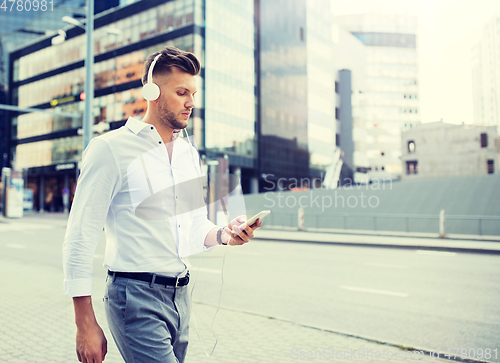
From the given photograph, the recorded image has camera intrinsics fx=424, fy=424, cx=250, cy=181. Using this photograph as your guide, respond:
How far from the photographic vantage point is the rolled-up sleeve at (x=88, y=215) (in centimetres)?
166

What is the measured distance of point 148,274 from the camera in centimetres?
182

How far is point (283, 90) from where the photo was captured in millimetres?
52438

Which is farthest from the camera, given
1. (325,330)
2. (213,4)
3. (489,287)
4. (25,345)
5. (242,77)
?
(242,77)

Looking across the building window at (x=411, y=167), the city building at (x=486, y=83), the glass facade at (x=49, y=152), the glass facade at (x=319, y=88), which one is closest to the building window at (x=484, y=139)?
the building window at (x=411, y=167)

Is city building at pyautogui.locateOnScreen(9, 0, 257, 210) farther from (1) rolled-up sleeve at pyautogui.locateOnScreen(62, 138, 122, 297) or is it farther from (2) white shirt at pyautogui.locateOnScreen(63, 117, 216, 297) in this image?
(1) rolled-up sleeve at pyautogui.locateOnScreen(62, 138, 122, 297)

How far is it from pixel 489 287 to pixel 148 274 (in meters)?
7.80

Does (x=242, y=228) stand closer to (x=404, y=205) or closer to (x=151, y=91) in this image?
(x=151, y=91)

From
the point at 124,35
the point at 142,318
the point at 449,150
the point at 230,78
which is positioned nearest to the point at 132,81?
the point at 124,35

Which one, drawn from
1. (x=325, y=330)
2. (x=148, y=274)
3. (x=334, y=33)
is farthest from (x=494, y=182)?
(x=334, y=33)

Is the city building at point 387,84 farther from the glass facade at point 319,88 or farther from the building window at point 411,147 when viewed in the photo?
the building window at point 411,147

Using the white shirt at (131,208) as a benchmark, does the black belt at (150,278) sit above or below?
below

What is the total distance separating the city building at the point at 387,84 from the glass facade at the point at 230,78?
5350cm

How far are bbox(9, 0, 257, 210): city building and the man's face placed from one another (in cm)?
3122

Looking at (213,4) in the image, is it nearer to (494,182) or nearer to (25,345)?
(494,182)
